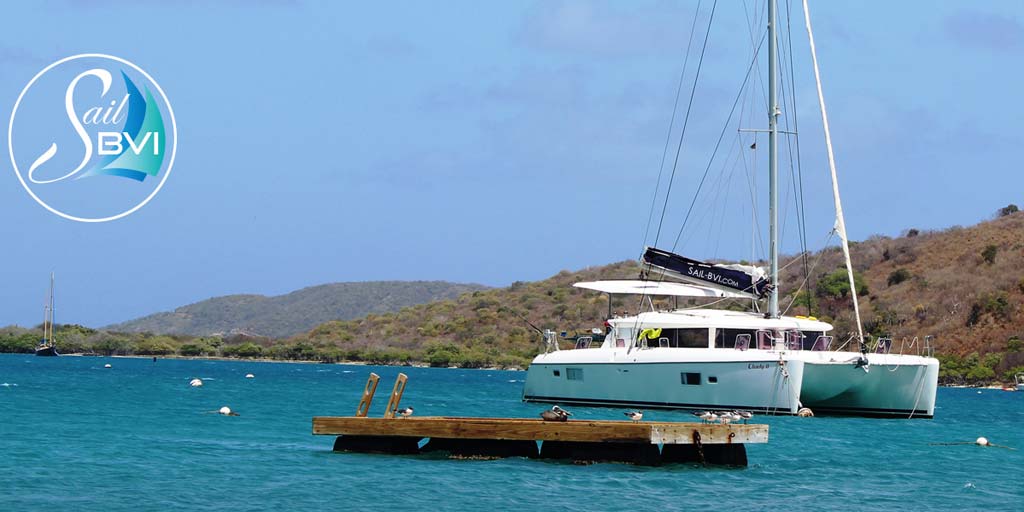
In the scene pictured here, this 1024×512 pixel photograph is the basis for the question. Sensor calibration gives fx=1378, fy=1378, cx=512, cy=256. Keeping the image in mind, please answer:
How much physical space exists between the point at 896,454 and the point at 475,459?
1105cm

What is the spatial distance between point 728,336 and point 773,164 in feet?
21.4

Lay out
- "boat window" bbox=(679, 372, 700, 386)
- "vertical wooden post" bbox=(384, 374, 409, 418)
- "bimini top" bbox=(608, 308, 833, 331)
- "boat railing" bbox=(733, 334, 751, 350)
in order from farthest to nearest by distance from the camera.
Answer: "bimini top" bbox=(608, 308, 833, 331) < "boat railing" bbox=(733, 334, 751, 350) < "boat window" bbox=(679, 372, 700, 386) < "vertical wooden post" bbox=(384, 374, 409, 418)

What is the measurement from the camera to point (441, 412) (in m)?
47.2

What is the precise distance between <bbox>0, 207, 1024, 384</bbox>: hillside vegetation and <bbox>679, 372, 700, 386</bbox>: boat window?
918 inches

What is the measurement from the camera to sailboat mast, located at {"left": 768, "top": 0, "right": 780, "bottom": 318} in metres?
45.4

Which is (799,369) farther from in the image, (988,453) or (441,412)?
(441,412)

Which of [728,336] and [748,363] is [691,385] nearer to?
[748,363]

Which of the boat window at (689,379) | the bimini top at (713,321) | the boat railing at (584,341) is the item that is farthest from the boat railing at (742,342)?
the boat railing at (584,341)

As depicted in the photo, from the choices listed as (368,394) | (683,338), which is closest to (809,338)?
(683,338)

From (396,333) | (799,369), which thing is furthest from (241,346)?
(799,369)

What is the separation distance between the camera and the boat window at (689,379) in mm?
41466

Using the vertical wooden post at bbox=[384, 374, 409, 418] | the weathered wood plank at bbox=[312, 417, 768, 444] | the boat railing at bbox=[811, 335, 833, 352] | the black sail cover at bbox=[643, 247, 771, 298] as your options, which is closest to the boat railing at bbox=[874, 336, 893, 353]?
the boat railing at bbox=[811, 335, 833, 352]

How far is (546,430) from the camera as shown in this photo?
90.6 ft

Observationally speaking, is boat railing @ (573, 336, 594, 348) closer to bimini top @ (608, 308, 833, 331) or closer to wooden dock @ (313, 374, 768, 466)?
bimini top @ (608, 308, 833, 331)
